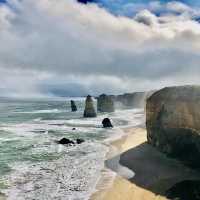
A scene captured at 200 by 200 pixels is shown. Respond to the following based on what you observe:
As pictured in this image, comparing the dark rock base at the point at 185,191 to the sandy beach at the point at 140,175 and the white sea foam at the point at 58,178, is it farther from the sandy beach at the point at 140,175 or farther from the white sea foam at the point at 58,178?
the white sea foam at the point at 58,178

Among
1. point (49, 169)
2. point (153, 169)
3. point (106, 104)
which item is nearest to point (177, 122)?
point (153, 169)

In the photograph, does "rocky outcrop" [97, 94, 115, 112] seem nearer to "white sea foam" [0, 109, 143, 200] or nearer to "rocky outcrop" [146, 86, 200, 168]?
"white sea foam" [0, 109, 143, 200]

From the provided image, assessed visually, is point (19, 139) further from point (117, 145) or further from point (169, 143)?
point (169, 143)

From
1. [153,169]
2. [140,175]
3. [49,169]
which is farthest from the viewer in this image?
[49,169]

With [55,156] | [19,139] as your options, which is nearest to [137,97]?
[19,139]

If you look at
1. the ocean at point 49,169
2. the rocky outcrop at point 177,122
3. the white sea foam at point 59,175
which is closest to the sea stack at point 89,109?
the ocean at point 49,169

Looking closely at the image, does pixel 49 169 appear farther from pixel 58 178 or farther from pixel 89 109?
pixel 89 109
